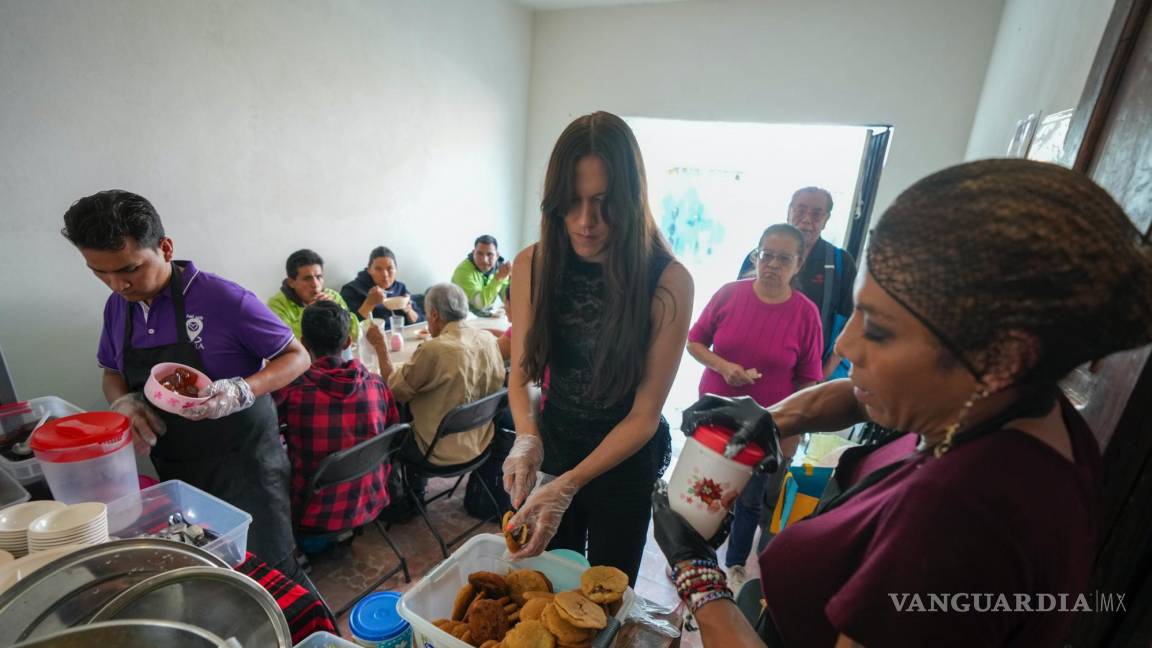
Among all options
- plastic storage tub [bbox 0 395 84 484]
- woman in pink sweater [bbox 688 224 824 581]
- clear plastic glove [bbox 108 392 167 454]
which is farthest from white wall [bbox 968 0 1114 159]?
plastic storage tub [bbox 0 395 84 484]

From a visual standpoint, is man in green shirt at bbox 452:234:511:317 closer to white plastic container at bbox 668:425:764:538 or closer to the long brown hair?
the long brown hair

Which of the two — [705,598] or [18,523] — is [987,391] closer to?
[705,598]

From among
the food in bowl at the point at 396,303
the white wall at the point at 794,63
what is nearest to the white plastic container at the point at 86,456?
the food in bowl at the point at 396,303

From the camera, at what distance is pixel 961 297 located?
497mm

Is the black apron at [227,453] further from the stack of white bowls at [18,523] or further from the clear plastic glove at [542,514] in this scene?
the clear plastic glove at [542,514]

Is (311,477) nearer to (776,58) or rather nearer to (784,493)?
(784,493)

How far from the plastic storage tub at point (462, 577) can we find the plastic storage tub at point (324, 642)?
10 cm

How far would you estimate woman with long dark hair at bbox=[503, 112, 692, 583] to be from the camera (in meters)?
1.19

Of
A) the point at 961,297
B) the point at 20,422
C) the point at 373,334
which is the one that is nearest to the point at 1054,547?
the point at 961,297

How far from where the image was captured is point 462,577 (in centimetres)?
106

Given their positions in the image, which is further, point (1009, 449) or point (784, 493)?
point (784, 493)

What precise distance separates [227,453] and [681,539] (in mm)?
1550

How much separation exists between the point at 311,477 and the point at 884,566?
6.83 feet

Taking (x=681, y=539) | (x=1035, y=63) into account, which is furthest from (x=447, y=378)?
(x=1035, y=63)
